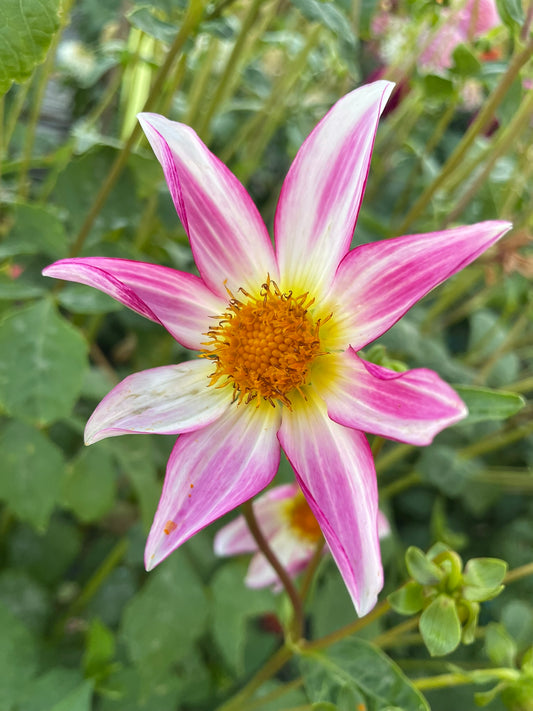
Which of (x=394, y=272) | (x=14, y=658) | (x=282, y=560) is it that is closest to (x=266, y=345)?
(x=394, y=272)

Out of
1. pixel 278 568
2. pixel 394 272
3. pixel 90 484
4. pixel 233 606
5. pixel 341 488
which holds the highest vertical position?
pixel 394 272

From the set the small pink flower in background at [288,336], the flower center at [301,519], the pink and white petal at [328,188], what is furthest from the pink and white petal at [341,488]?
the flower center at [301,519]

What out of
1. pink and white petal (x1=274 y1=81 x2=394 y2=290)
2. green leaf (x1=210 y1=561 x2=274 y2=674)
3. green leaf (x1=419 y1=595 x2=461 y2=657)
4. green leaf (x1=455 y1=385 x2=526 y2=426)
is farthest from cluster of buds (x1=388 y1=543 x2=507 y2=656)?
green leaf (x1=210 y1=561 x2=274 y2=674)

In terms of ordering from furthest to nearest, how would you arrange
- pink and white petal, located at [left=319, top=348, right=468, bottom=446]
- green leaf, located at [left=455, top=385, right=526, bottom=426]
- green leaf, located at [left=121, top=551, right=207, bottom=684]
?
1. green leaf, located at [left=121, top=551, right=207, bottom=684]
2. green leaf, located at [left=455, top=385, right=526, bottom=426]
3. pink and white petal, located at [left=319, top=348, right=468, bottom=446]

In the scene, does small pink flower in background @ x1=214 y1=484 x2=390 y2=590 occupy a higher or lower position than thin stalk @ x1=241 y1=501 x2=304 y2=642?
lower

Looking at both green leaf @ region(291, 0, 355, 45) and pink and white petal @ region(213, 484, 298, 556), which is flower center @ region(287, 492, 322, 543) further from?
green leaf @ region(291, 0, 355, 45)

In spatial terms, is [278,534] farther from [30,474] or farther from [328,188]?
[328,188]

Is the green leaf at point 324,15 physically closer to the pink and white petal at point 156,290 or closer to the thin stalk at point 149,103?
the thin stalk at point 149,103
